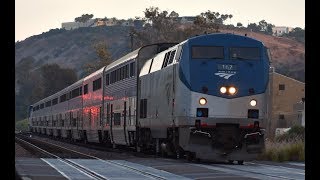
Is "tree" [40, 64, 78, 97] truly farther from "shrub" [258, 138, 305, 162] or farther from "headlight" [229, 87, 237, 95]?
"headlight" [229, 87, 237, 95]

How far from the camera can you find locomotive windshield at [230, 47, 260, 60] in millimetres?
22234

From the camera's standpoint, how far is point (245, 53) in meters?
22.4

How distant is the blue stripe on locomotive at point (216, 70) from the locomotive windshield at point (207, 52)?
0.11m

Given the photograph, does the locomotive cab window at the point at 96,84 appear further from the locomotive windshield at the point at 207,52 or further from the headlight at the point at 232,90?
the headlight at the point at 232,90

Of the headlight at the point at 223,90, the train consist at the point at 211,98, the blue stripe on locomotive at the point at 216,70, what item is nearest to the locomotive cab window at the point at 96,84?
the train consist at the point at 211,98

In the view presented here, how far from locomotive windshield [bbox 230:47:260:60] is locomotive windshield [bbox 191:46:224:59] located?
1.26 ft

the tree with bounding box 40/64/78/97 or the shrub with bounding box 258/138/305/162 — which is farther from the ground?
the tree with bounding box 40/64/78/97

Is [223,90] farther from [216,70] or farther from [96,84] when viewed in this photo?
[96,84]

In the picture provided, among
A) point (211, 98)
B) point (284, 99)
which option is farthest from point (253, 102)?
point (284, 99)

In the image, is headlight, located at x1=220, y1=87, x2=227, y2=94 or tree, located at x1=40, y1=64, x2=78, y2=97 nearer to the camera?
headlight, located at x1=220, y1=87, x2=227, y2=94

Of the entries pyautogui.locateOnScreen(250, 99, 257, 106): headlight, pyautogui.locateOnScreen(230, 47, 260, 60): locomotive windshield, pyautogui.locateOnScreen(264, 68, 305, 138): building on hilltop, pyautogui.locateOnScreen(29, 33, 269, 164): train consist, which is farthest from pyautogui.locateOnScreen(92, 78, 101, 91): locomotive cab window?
pyautogui.locateOnScreen(264, 68, 305, 138): building on hilltop

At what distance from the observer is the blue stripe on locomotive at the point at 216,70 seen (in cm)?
2148

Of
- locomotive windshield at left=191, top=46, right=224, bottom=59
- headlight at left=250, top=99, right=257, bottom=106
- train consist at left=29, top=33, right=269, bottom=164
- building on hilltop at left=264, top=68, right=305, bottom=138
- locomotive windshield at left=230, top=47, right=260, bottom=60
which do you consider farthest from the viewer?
building on hilltop at left=264, top=68, right=305, bottom=138
